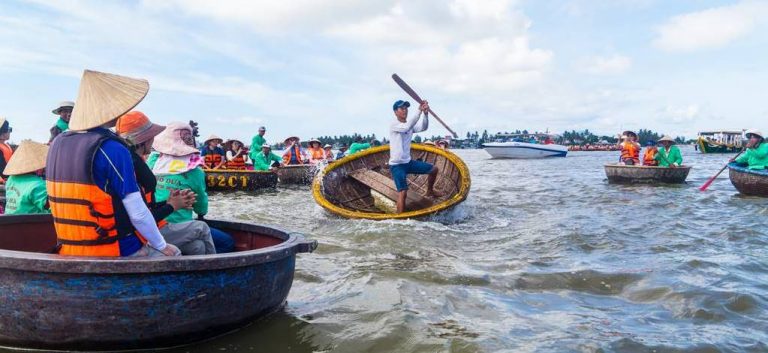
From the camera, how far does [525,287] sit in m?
5.04

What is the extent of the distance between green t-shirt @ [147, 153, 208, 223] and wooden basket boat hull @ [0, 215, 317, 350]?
0.91 metres

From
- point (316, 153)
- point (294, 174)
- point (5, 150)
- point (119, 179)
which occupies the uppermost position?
point (5, 150)

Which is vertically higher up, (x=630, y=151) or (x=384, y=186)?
(x=630, y=151)

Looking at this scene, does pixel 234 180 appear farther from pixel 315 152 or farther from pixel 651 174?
pixel 651 174

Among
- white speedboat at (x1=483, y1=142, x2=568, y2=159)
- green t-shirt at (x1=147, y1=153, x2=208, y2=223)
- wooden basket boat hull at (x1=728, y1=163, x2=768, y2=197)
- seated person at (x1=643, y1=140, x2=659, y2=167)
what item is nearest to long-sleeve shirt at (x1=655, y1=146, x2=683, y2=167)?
seated person at (x1=643, y1=140, x2=659, y2=167)

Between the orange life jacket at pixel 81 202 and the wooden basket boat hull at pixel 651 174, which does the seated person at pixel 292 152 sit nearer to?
the wooden basket boat hull at pixel 651 174

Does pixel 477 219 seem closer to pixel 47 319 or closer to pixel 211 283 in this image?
pixel 211 283

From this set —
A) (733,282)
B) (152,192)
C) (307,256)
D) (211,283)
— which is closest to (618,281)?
(733,282)

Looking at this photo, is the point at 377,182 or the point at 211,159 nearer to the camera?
the point at 377,182

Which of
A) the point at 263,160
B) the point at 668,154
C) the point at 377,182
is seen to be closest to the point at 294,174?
the point at 263,160

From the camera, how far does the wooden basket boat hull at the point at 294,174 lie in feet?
54.1

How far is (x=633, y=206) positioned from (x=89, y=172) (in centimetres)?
1033

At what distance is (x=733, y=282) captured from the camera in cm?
506

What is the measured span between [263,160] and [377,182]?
A: 773 cm
